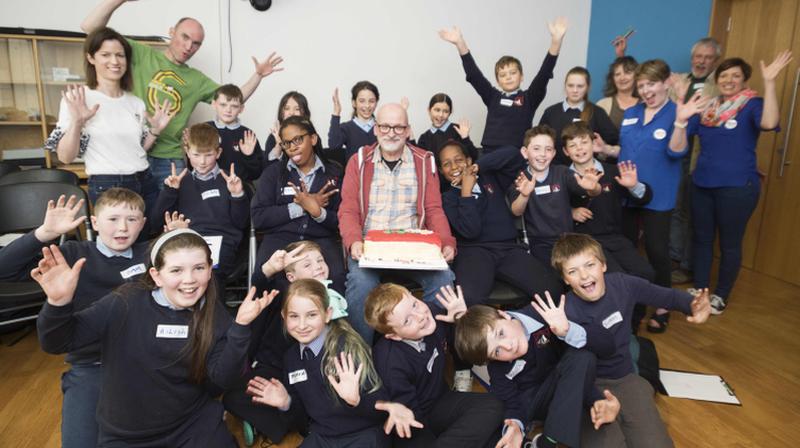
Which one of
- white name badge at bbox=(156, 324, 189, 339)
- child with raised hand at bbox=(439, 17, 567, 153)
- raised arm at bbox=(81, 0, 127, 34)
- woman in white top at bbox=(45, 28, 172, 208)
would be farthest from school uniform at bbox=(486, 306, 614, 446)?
raised arm at bbox=(81, 0, 127, 34)

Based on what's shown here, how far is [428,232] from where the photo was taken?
254cm

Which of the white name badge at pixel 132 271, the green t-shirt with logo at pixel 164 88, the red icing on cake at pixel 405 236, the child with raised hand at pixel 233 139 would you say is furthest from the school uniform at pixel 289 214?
the green t-shirt with logo at pixel 164 88

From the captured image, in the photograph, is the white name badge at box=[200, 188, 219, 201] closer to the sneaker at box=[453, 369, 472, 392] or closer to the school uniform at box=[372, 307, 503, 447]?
the school uniform at box=[372, 307, 503, 447]

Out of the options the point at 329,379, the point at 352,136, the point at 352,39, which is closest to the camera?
the point at 329,379

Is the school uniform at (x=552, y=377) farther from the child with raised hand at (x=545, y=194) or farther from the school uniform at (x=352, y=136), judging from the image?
the school uniform at (x=352, y=136)

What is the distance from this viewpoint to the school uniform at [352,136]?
3.87 metres

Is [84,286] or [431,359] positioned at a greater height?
[84,286]

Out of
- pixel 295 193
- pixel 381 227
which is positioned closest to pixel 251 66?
pixel 295 193

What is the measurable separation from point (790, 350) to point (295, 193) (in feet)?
10.2

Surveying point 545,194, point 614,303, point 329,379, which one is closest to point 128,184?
point 329,379

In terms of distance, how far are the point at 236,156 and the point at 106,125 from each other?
31.1 inches

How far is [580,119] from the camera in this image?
3.72 meters

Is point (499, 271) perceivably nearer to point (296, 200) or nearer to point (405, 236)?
point (405, 236)

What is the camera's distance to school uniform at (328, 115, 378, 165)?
387 centimetres
